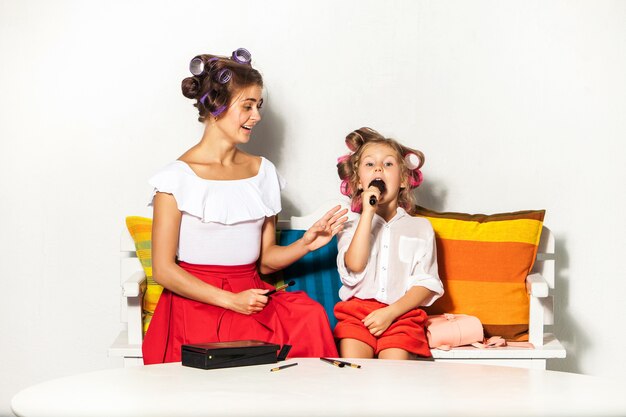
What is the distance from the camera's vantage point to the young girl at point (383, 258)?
321 cm

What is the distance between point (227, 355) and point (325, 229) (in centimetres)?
82

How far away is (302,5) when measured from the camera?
3844 mm

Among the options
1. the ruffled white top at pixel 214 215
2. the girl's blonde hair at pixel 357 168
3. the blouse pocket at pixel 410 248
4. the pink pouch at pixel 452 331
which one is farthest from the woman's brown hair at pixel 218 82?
the pink pouch at pixel 452 331

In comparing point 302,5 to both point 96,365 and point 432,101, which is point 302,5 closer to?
point 432,101

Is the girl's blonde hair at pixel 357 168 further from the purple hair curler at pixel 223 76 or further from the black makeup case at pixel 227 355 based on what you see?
the black makeup case at pixel 227 355

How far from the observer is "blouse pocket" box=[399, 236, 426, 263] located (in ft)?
11.0

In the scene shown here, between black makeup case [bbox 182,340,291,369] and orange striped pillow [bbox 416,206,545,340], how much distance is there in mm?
1046

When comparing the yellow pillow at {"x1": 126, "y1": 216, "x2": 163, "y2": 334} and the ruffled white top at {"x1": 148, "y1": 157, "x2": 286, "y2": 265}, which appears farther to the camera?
the yellow pillow at {"x1": 126, "y1": 216, "x2": 163, "y2": 334}

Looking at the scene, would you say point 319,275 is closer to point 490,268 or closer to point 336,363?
point 490,268

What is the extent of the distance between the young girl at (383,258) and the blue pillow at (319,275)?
0.15 metres

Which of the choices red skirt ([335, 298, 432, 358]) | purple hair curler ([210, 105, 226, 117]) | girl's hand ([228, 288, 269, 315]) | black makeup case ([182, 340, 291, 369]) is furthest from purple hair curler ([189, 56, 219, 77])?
black makeup case ([182, 340, 291, 369])

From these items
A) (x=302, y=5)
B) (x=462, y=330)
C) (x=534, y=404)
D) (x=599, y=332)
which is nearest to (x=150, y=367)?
(x=534, y=404)

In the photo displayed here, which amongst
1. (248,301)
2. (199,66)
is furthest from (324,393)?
(199,66)

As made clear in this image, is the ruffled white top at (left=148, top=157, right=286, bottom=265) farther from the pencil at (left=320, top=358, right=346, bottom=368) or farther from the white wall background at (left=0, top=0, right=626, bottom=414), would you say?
the pencil at (left=320, top=358, right=346, bottom=368)
